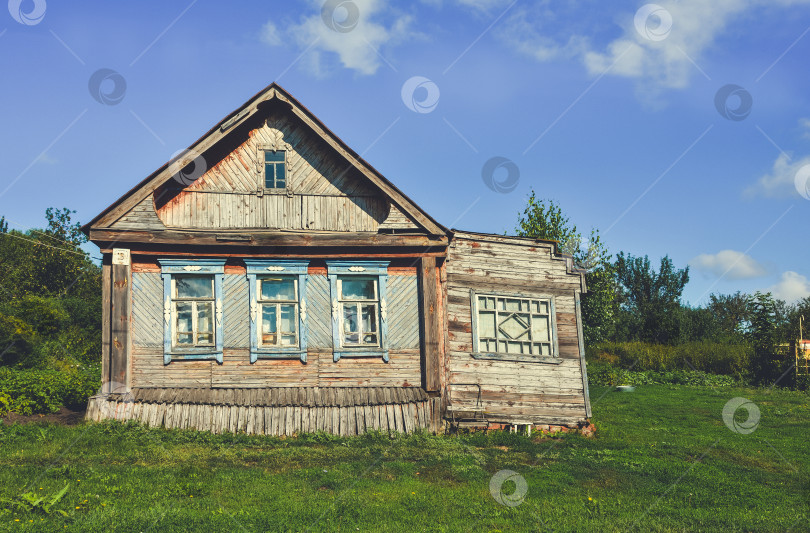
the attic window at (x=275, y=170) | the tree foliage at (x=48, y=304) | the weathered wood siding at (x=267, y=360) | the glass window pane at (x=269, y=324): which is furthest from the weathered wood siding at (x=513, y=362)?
the tree foliage at (x=48, y=304)

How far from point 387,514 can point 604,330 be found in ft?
112

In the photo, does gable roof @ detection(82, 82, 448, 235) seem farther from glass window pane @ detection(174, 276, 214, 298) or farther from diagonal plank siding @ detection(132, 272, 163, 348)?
glass window pane @ detection(174, 276, 214, 298)

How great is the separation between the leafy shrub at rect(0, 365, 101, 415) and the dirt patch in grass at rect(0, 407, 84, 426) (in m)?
0.18

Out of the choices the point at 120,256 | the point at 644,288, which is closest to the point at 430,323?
the point at 120,256

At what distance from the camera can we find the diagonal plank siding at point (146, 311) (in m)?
14.4

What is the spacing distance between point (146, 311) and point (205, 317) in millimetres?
1294

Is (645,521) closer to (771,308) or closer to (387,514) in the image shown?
(387,514)

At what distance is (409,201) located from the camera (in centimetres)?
1514

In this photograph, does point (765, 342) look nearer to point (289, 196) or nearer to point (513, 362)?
point (513, 362)

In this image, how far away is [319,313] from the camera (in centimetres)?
1507

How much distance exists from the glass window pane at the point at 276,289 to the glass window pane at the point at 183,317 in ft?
5.72

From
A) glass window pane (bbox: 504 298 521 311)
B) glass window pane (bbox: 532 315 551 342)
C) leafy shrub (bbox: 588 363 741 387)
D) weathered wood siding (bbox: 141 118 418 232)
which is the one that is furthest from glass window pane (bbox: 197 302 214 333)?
leafy shrub (bbox: 588 363 741 387)

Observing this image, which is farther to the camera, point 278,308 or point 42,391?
point 278,308

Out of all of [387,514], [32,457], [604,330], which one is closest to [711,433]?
[387,514]
